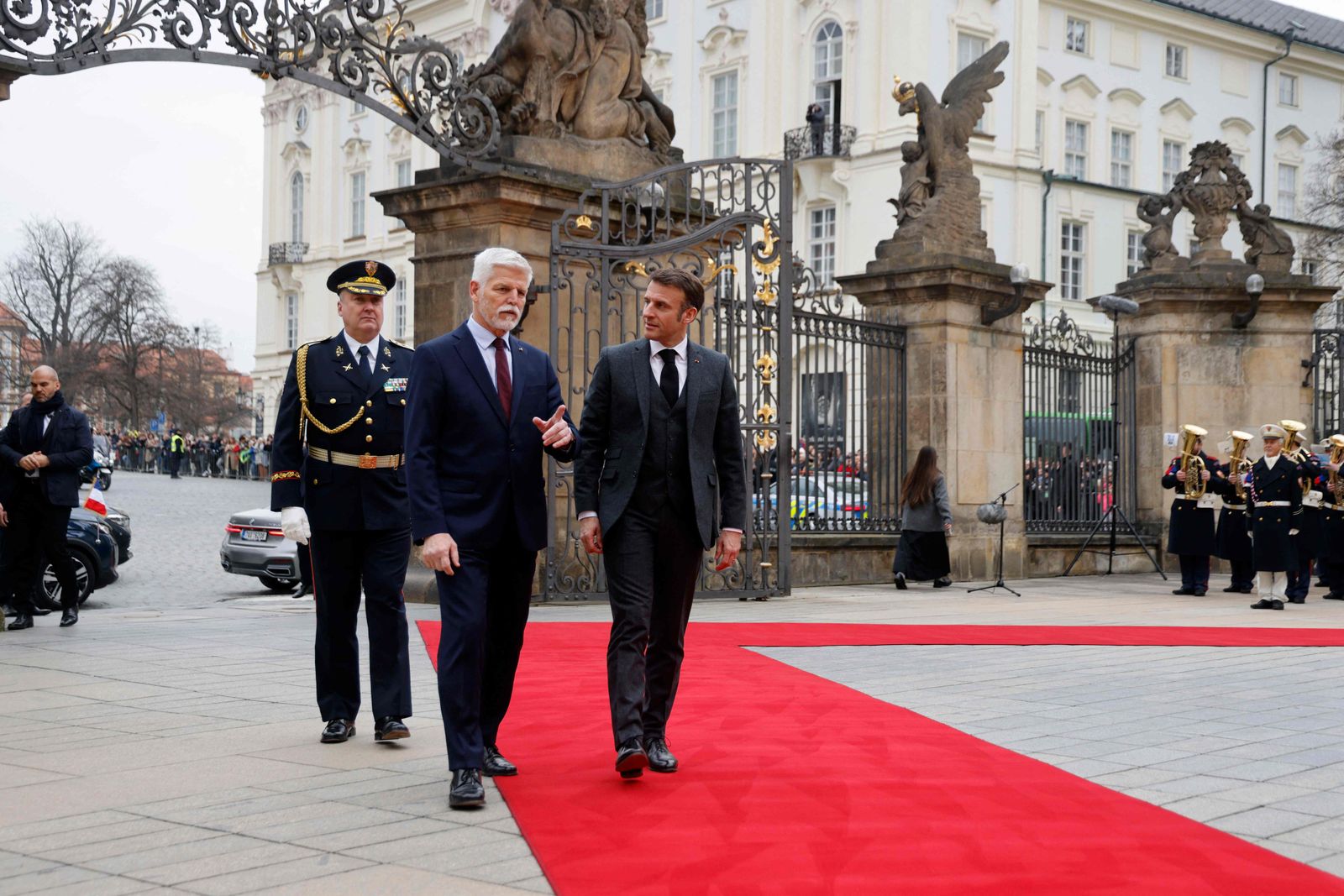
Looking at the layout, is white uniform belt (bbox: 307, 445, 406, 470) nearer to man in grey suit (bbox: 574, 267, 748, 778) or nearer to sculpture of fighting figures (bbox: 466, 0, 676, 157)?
man in grey suit (bbox: 574, 267, 748, 778)

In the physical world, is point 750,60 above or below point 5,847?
above

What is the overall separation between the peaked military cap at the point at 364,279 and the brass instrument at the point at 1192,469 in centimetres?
1237

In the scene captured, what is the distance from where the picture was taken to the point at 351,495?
6.97 m

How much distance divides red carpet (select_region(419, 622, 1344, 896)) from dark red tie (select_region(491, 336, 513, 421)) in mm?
1370

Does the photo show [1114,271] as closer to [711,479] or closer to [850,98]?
[850,98]

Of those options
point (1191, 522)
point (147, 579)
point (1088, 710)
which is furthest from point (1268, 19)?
point (1088, 710)

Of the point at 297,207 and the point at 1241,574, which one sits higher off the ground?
the point at 297,207

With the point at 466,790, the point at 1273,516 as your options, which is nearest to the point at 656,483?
the point at 466,790

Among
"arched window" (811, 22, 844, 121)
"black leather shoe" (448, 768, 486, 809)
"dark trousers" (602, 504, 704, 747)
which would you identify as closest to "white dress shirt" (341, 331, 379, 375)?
"dark trousers" (602, 504, 704, 747)

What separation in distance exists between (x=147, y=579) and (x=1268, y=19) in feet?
149

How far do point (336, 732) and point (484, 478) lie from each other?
1521mm

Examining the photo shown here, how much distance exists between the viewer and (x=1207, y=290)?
20.8m

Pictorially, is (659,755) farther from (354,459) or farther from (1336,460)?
(1336,460)

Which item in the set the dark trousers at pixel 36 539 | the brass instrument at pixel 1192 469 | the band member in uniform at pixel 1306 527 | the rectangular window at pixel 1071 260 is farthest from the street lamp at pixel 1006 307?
the rectangular window at pixel 1071 260
